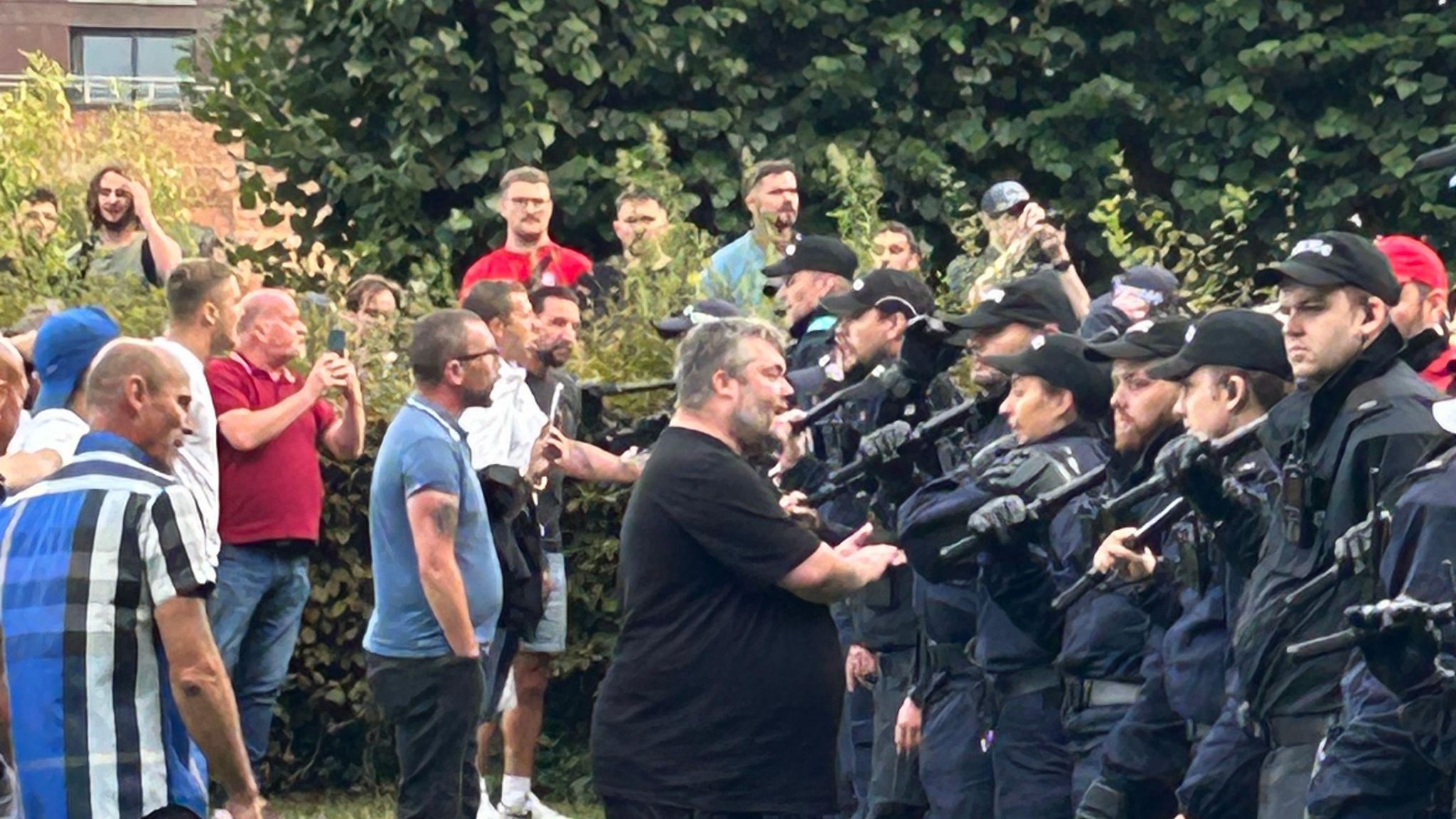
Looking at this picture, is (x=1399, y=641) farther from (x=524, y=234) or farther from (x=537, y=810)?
(x=524, y=234)

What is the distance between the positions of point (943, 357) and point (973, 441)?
41 centimetres

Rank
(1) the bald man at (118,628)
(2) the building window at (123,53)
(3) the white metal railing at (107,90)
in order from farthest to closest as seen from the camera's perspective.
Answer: (2) the building window at (123,53)
(3) the white metal railing at (107,90)
(1) the bald man at (118,628)

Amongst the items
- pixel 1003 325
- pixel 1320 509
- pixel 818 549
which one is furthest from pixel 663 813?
pixel 1003 325

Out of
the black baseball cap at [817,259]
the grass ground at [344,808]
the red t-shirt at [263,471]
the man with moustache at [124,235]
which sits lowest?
the grass ground at [344,808]

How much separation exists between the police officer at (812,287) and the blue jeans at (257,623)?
7.46 feet

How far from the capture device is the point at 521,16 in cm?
1684

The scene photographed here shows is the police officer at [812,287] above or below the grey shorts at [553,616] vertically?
above

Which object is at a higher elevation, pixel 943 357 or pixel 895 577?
pixel 943 357

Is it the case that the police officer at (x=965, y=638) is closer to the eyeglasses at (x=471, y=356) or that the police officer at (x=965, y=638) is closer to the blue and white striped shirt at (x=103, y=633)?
the eyeglasses at (x=471, y=356)

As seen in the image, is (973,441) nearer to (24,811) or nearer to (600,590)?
(600,590)

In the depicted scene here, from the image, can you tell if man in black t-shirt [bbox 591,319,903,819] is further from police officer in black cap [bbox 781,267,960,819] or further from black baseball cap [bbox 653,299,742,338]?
black baseball cap [bbox 653,299,742,338]

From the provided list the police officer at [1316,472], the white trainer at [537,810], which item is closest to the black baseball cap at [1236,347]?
the police officer at [1316,472]

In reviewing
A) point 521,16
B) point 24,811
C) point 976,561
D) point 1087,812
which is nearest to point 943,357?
point 976,561

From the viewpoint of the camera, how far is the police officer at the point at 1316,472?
748 centimetres
